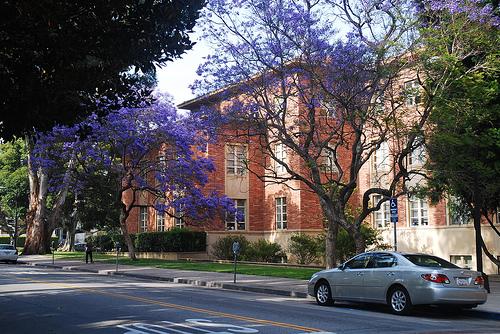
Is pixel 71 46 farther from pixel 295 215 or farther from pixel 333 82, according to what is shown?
pixel 295 215

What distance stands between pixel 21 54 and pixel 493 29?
1387 cm

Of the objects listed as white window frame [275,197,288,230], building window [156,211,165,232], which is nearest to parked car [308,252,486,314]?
white window frame [275,197,288,230]

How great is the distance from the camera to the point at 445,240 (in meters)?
29.9

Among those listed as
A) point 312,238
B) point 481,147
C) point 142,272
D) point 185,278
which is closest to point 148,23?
point 481,147

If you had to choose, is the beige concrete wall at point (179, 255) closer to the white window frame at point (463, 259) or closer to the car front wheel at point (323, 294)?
the white window frame at point (463, 259)

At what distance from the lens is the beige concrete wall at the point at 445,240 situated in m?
27.3

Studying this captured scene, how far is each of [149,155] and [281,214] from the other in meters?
10.2

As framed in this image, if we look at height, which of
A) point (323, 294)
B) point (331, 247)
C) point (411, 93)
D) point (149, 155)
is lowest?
point (323, 294)

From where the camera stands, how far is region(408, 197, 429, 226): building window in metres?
31.4

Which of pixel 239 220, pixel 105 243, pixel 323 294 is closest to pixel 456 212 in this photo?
pixel 323 294

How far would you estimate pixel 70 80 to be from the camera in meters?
9.70

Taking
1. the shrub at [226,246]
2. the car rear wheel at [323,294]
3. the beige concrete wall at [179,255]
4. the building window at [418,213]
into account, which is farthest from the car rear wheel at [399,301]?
the beige concrete wall at [179,255]

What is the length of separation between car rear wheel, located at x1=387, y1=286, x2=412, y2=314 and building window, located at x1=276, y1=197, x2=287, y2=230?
26.0 m

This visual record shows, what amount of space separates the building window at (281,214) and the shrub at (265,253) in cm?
233
